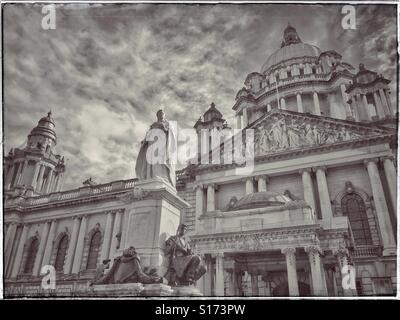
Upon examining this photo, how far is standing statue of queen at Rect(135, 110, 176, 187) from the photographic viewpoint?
28.7ft

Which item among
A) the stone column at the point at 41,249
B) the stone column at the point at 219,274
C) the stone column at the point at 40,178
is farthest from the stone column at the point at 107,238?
the stone column at the point at 219,274

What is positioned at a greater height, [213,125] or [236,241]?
[213,125]

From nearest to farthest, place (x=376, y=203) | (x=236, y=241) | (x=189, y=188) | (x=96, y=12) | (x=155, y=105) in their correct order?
(x=96, y=12)
(x=155, y=105)
(x=236, y=241)
(x=376, y=203)
(x=189, y=188)

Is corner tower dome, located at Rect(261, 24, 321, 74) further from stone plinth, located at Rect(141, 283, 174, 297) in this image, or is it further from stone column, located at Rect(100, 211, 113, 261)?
→ stone plinth, located at Rect(141, 283, 174, 297)

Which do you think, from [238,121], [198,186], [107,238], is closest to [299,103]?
[238,121]

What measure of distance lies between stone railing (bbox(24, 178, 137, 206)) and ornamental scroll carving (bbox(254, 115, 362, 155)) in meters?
12.4

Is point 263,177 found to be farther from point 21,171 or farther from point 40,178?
point 21,171

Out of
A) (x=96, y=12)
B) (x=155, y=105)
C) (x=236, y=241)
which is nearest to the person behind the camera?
(x=96, y=12)

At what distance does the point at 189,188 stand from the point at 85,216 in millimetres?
11310

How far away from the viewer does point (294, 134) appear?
2591cm
